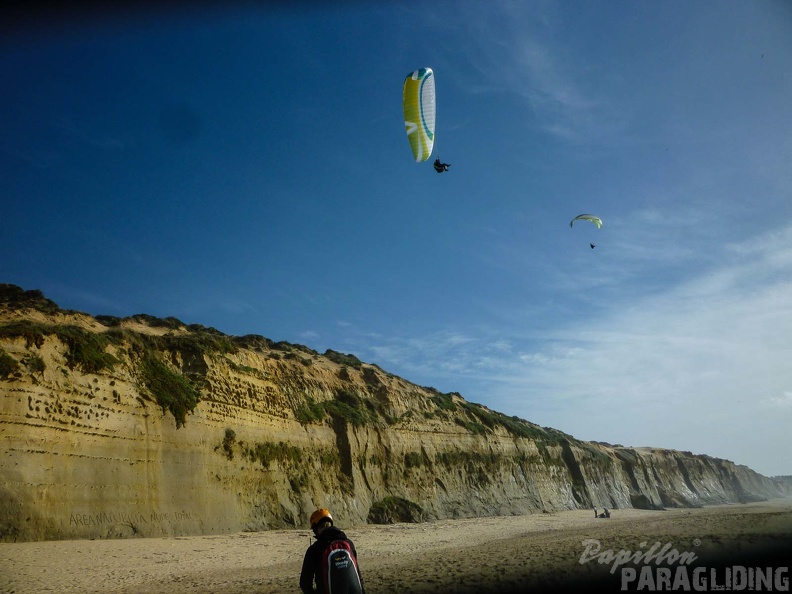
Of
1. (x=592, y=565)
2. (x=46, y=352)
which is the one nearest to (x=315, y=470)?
(x=46, y=352)

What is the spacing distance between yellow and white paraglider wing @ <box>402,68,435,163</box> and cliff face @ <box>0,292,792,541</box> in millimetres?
11861

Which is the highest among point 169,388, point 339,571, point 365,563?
point 169,388

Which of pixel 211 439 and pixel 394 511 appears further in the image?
pixel 394 511

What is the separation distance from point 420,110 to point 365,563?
14787 mm

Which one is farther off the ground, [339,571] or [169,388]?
[169,388]

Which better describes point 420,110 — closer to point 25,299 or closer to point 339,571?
point 25,299

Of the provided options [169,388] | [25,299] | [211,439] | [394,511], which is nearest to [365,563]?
[211,439]

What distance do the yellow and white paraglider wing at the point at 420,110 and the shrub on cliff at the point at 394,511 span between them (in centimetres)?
1765

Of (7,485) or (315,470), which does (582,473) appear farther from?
(7,485)

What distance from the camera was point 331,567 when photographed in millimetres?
4168

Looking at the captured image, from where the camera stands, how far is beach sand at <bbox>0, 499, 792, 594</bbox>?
9.38 meters

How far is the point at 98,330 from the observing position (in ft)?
63.8

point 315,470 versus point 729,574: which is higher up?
point 315,470

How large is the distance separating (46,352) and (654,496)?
6558 centimetres
